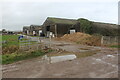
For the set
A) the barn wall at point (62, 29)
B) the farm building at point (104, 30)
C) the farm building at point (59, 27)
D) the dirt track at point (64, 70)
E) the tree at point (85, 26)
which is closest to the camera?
the dirt track at point (64, 70)

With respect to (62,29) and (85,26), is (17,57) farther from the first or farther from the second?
(85,26)

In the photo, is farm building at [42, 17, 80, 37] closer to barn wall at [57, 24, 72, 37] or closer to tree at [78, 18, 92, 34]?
barn wall at [57, 24, 72, 37]

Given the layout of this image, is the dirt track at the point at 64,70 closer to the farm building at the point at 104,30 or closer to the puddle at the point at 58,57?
the puddle at the point at 58,57

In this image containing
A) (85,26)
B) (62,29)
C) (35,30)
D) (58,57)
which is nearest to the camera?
(58,57)

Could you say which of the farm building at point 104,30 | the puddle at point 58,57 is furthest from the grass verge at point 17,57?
the farm building at point 104,30

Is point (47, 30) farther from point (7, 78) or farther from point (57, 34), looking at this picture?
point (7, 78)

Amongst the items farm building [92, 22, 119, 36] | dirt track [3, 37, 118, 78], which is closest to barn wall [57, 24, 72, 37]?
farm building [92, 22, 119, 36]

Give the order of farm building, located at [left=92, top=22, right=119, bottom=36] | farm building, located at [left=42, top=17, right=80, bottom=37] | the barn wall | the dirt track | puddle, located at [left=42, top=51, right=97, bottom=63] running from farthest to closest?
farm building, located at [left=92, top=22, right=119, bottom=36]
the barn wall
farm building, located at [left=42, top=17, right=80, bottom=37]
puddle, located at [left=42, top=51, right=97, bottom=63]
the dirt track

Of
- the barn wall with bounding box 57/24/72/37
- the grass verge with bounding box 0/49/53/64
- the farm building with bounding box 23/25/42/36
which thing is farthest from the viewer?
the farm building with bounding box 23/25/42/36

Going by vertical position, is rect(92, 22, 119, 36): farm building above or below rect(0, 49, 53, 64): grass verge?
above

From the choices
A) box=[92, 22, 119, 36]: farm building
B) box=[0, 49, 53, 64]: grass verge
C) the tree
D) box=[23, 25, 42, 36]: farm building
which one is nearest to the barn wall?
the tree

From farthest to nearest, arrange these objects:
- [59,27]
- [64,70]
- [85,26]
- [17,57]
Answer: [85,26], [59,27], [17,57], [64,70]

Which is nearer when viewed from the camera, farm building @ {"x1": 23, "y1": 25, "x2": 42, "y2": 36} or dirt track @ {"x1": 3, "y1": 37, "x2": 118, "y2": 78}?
dirt track @ {"x1": 3, "y1": 37, "x2": 118, "y2": 78}

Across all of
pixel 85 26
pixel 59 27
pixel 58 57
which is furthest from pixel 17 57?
pixel 85 26
